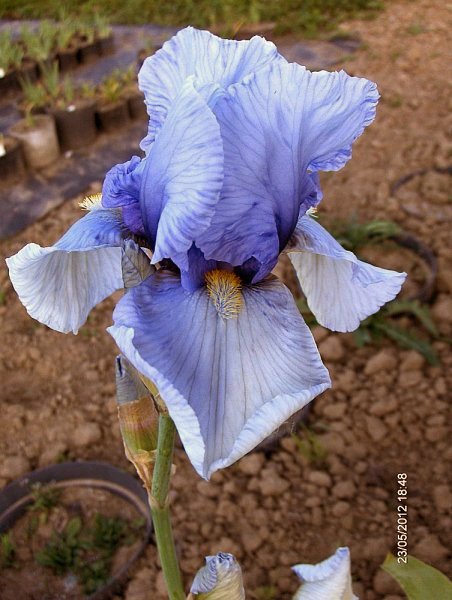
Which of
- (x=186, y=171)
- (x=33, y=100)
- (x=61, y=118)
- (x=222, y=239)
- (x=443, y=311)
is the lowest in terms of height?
(x=443, y=311)

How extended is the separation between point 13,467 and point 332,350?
4.35ft

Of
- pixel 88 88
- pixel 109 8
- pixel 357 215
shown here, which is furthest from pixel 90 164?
pixel 109 8

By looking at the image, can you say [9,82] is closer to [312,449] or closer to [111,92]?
[111,92]

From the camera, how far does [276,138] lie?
0.82 m

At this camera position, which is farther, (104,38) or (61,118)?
(104,38)

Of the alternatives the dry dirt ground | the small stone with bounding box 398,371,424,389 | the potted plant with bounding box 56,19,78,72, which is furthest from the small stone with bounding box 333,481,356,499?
the potted plant with bounding box 56,19,78,72

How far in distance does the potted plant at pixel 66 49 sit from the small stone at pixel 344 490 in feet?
15.0

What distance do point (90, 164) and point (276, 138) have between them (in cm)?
361

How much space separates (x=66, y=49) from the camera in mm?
5551

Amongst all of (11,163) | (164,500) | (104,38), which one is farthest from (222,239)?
(104,38)

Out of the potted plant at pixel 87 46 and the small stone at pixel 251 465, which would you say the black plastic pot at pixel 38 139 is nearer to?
the potted plant at pixel 87 46

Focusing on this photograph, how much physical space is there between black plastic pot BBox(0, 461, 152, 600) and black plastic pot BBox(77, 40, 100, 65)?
447 centimetres

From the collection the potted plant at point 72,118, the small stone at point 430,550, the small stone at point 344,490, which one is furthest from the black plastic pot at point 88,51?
the small stone at point 430,550

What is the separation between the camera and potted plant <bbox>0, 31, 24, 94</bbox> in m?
4.91
